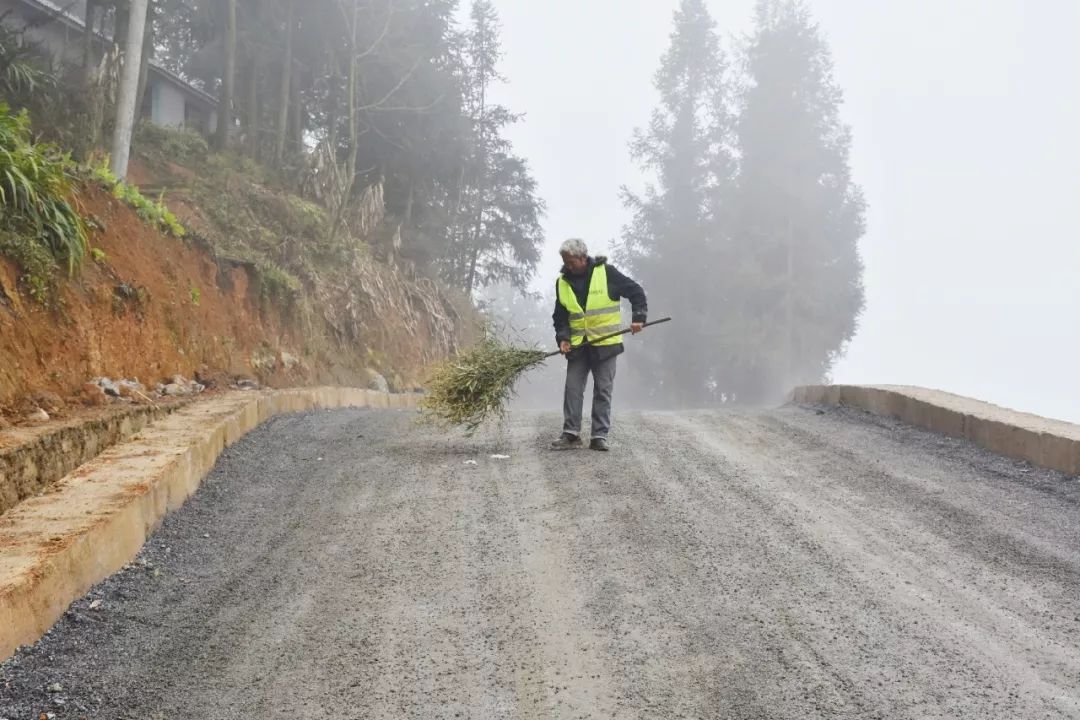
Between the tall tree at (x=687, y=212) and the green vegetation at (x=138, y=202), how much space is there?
30877mm

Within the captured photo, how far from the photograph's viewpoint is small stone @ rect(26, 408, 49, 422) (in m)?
6.45

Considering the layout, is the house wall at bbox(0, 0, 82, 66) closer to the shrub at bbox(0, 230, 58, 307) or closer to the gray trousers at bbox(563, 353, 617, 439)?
the shrub at bbox(0, 230, 58, 307)

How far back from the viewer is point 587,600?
451 cm

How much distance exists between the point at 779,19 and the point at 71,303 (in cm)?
4048

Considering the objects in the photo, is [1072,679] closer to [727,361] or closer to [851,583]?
[851,583]

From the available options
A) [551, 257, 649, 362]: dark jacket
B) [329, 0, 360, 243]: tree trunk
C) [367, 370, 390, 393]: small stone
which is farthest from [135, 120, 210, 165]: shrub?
[551, 257, 649, 362]: dark jacket

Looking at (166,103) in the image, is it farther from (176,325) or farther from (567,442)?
(567,442)

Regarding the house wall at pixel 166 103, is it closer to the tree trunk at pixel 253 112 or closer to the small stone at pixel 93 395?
the tree trunk at pixel 253 112

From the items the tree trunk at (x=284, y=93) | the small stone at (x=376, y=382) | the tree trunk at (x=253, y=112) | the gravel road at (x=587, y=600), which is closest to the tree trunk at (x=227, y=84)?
the tree trunk at (x=253, y=112)

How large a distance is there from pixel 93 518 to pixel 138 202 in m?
7.54

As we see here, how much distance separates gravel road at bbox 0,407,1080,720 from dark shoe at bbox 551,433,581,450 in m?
1.04

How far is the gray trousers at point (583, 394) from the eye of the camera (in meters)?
8.69

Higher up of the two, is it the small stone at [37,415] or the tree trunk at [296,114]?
the tree trunk at [296,114]

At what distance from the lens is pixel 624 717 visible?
339 cm
